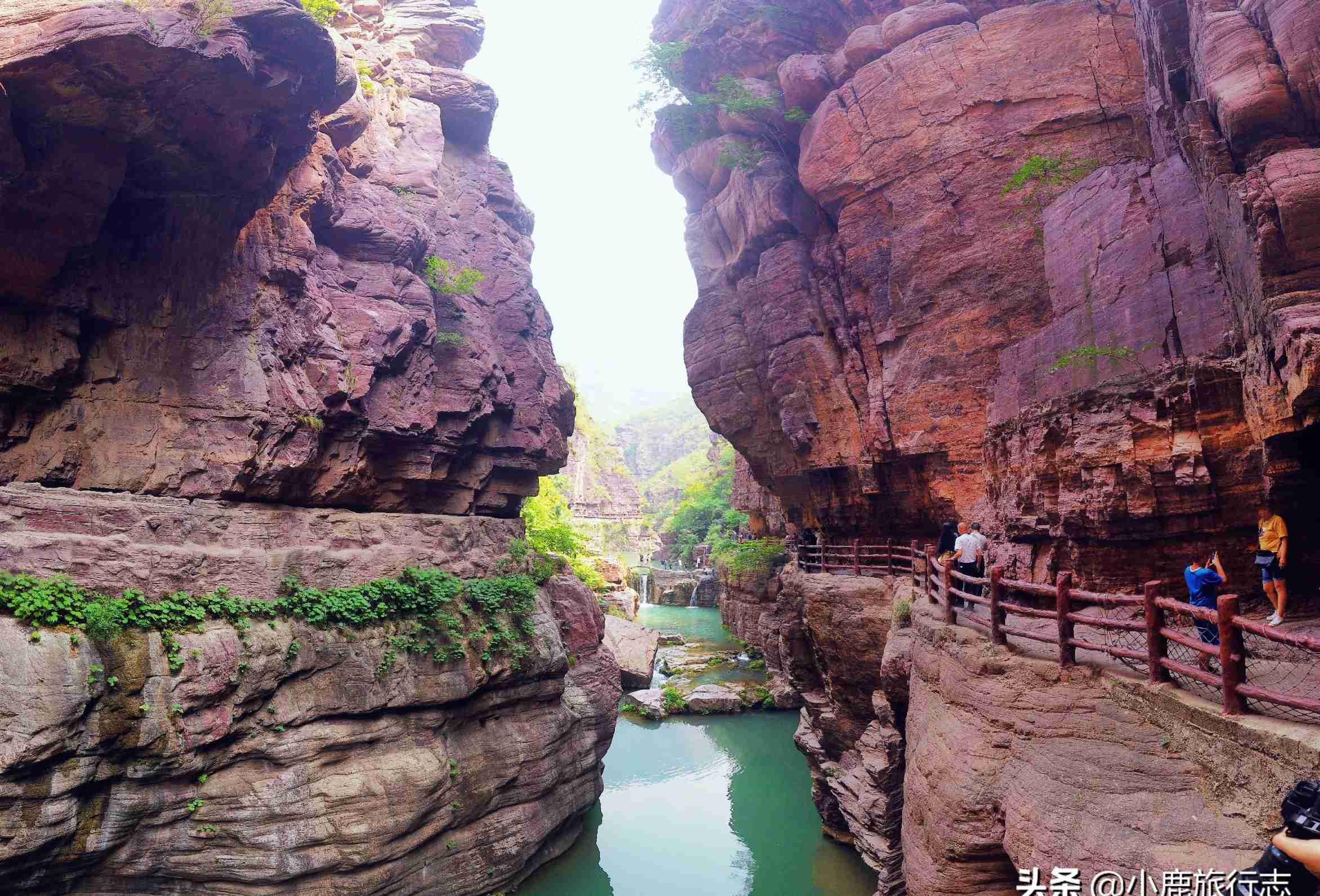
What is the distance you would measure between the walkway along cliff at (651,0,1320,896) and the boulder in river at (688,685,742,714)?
1571 millimetres

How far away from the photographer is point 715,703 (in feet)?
68.1

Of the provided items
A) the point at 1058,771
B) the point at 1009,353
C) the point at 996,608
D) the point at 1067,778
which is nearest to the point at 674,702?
the point at 1009,353

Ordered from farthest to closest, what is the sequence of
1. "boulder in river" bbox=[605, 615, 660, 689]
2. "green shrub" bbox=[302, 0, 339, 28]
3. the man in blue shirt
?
"boulder in river" bbox=[605, 615, 660, 689]
"green shrub" bbox=[302, 0, 339, 28]
the man in blue shirt

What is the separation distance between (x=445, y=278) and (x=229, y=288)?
4.86m

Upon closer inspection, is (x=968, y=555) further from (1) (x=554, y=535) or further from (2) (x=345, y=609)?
(1) (x=554, y=535)

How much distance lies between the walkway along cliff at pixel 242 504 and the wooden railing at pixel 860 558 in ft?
20.9

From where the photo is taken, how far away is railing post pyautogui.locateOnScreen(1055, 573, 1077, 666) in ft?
19.1

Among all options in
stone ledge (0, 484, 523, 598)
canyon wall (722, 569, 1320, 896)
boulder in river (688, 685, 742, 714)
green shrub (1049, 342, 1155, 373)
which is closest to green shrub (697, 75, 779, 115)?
green shrub (1049, 342, 1155, 373)

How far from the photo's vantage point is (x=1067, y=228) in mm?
10789

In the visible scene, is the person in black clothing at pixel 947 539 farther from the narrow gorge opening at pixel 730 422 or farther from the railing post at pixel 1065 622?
the railing post at pixel 1065 622

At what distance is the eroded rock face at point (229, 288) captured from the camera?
28.3 feet

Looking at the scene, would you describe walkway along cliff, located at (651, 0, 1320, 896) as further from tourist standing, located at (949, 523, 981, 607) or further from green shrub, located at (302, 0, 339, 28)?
green shrub, located at (302, 0, 339, 28)

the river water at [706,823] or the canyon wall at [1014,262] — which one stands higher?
the canyon wall at [1014,262]

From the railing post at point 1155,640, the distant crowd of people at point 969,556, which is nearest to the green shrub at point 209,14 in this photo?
the distant crowd of people at point 969,556
